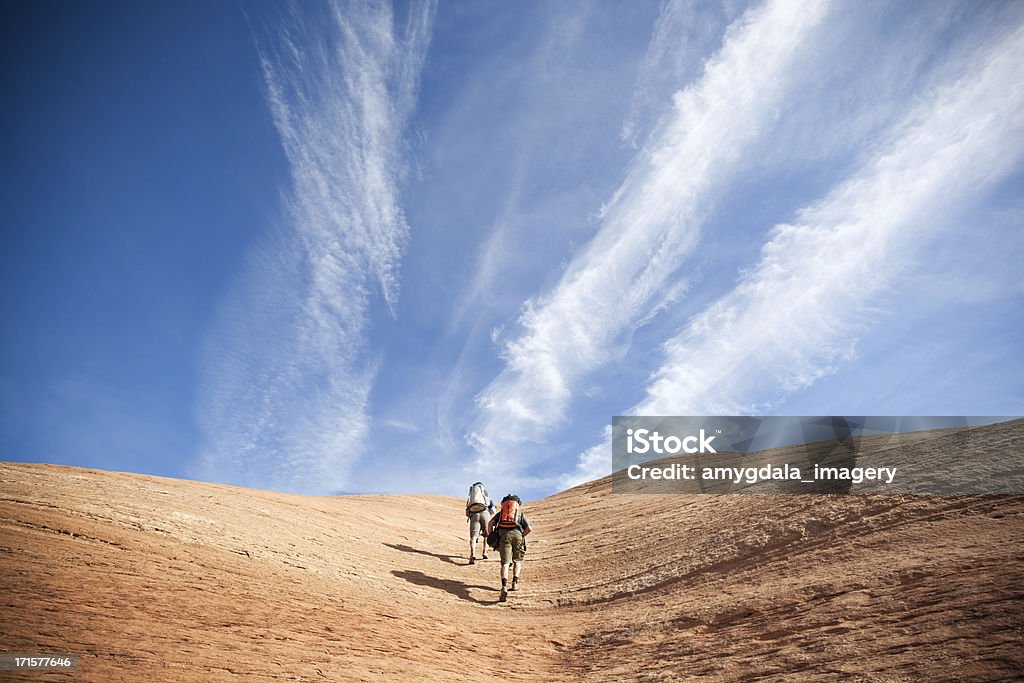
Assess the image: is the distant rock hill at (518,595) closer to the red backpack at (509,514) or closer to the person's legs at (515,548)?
the person's legs at (515,548)

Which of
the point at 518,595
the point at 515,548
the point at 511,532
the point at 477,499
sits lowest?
the point at 518,595

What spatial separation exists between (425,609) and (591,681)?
186 inches

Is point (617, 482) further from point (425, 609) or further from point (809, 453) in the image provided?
point (425, 609)

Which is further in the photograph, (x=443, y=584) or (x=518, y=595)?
(x=443, y=584)

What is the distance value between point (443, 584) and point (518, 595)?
2.10 meters

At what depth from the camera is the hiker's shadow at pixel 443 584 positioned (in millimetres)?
13664

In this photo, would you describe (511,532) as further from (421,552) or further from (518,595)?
(421,552)

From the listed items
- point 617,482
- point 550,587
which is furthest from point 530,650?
point 617,482

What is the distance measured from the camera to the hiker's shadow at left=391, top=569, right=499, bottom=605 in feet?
44.8

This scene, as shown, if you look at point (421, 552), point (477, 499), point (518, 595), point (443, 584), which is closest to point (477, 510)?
point (477, 499)

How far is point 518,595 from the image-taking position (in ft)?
46.2

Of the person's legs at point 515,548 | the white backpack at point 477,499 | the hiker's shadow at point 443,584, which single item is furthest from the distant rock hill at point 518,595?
the white backpack at point 477,499

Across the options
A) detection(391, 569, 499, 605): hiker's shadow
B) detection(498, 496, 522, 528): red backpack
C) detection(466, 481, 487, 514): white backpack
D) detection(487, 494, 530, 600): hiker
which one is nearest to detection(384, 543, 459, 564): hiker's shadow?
detection(466, 481, 487, 514): white backpack

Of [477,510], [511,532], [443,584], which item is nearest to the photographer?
[511,532]
